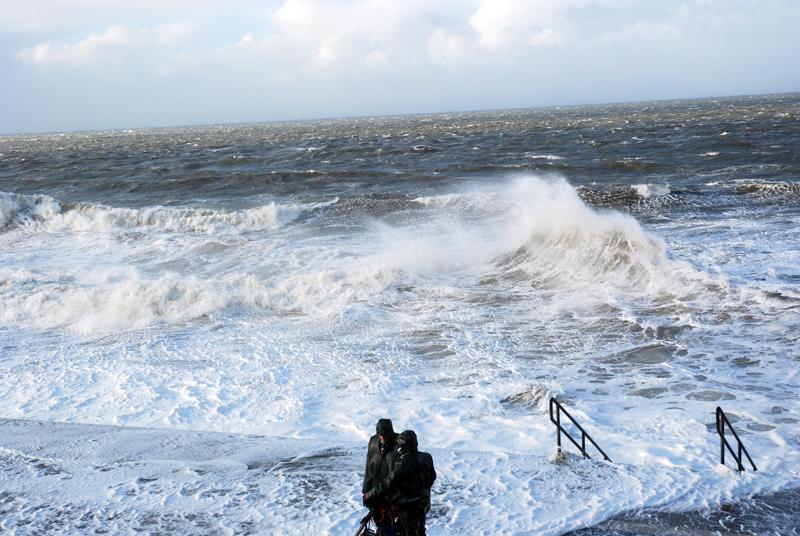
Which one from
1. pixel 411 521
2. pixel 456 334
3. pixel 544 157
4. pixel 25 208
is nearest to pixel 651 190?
pixel 544 157

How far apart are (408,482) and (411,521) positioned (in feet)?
0.95

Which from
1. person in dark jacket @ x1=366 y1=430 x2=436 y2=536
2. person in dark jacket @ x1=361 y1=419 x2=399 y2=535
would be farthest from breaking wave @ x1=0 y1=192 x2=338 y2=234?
person in dark jacket @ x1=366 y1=430 x2=436 y2=536

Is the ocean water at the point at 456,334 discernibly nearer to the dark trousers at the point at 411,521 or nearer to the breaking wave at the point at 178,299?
the breaking wave at the point at 178,299

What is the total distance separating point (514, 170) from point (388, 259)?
1911 centimetres

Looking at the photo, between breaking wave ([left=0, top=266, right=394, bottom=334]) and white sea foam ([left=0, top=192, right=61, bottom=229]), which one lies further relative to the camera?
white sea foam ([left=0, top=192, right=61, bottom=229])

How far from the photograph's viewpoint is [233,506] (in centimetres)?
601

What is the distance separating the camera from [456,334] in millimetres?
10891

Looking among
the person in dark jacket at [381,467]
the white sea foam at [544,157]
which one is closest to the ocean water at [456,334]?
the person in dark jacket at [381,467]

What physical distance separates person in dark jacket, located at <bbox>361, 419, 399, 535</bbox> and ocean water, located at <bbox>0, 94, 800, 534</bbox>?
4.81 feet

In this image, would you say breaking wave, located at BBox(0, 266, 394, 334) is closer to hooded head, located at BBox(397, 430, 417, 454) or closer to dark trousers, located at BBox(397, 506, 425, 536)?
dark trousers, located at BBox(397, 506, 425, 536)

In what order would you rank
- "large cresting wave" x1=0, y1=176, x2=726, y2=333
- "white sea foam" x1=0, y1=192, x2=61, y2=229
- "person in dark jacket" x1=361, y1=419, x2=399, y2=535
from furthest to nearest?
"white sea foam" x1=0, y1=192, x2=61, y2=229, "large cresting wave" x1=0, y1=176, x2=726, y2=333, "person in dark jacket" x1=361, y1=419, x2=399, y2=535

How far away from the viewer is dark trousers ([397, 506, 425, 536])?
423cm

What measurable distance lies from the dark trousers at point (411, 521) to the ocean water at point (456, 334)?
1.31m

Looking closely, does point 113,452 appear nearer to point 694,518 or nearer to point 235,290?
point 694,518
